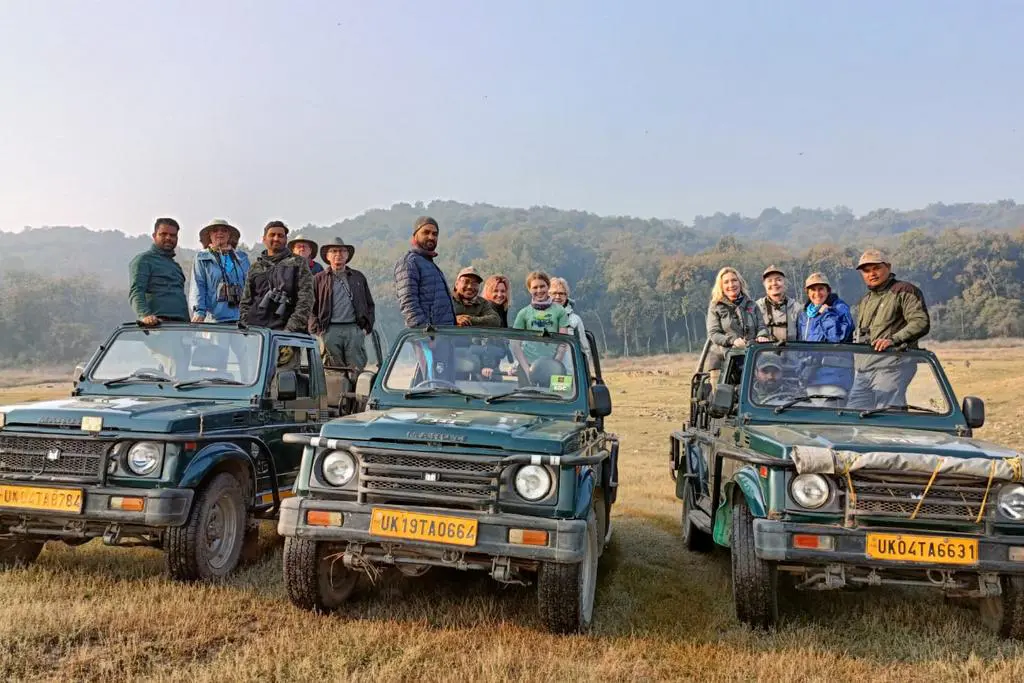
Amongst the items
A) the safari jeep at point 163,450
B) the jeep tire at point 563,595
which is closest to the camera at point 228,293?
the safari jeep at point 163,450

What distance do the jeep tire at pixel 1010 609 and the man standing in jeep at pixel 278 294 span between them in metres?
6.07

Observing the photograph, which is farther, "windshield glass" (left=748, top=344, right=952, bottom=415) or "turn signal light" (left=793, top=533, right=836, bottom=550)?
"windshield glass" (left=748, top=344, right=952, bottom=415)

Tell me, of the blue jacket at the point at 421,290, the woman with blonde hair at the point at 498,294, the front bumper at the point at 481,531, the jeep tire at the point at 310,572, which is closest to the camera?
the front bumper at the point at 481,531

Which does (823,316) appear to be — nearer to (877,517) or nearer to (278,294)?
(877,517)

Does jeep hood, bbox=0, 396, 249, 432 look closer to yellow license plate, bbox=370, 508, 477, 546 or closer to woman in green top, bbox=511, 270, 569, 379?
yellow license plate, bbox=370, 508, 477, 546

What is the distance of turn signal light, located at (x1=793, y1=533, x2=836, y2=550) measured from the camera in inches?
176

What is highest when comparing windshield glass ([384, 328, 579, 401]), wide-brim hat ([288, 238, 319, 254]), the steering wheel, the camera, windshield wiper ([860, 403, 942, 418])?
wide-brim hat ([288, 238, 319, 254])

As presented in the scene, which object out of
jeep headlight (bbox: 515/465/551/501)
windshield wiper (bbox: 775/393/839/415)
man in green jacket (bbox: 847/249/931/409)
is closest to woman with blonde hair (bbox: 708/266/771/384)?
man in green jacket (bbox: 847/249/931/409)

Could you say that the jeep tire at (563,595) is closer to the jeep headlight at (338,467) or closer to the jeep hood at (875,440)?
the jeep headlight at (338,467)

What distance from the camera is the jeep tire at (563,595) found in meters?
4.41

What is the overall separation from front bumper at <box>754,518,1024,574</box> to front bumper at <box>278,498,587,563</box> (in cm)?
107

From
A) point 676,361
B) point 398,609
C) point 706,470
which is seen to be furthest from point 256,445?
point 676,361

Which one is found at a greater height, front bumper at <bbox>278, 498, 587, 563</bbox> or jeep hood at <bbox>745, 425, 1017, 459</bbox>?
jeep hood at <bbox>745, 425, 1017, 459</bbox>

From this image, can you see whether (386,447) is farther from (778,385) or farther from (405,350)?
(778,385)
